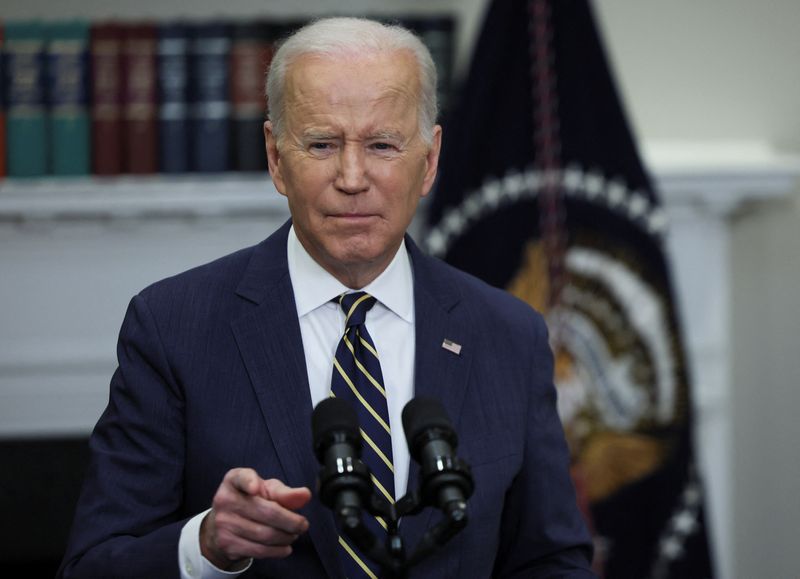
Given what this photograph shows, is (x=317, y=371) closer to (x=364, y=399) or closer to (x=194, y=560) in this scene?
(x=364, y=399)

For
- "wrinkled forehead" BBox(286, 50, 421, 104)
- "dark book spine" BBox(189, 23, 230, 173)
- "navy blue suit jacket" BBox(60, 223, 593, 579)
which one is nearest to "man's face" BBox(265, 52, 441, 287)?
"wrinkled forehead" BBox(286, 50, 421, 104)

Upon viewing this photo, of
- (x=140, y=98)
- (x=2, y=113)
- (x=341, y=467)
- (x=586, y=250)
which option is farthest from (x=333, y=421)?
(x=2, y=113)

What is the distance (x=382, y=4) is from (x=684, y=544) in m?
1.63

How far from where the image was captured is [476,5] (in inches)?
120

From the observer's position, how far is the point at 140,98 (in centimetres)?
274

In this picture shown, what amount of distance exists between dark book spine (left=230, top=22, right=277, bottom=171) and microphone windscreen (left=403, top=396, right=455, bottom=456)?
5.65 feet

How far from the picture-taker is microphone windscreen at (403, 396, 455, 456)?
1.07m

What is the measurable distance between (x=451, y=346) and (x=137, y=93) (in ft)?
5.00

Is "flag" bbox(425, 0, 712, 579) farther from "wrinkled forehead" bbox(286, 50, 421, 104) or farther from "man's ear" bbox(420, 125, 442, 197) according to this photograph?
"wrinkled forehead" bbox(286, 50, 421, 104)

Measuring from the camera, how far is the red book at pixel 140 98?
273cm

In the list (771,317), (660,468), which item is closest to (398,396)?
(660,468)

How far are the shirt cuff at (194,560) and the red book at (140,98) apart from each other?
165 cm

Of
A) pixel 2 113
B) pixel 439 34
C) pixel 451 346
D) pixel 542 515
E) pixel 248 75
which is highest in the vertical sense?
pixel 439 34

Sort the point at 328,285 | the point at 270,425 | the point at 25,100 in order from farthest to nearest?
the point at 25,100 → the point at 328,285 → the point at 270,425
